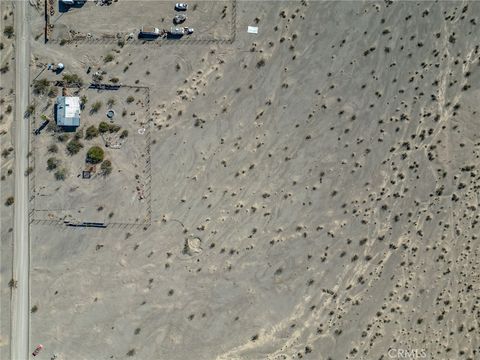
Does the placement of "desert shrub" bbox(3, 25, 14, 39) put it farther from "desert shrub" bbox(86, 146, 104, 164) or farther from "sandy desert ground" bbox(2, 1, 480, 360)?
"desert shrub" bbox(86, 146, 104, 164)

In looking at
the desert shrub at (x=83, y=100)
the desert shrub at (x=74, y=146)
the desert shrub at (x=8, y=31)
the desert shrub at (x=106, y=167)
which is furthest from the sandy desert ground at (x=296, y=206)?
the desert shrub at (x=8, y=31)

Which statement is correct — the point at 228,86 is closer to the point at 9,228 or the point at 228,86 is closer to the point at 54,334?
the point at 9,228

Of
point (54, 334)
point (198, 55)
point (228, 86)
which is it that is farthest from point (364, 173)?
point (54, 334)

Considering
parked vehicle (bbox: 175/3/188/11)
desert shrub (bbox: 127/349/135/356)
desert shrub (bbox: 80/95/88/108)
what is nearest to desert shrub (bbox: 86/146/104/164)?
desert shrub (bbox: 80/95/88/108)

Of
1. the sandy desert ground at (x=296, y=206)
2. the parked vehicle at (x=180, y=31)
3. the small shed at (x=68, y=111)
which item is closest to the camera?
the sandy desert ground at (x=296, y=206)

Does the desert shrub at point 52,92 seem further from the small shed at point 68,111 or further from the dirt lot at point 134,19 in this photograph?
A: the dirt lot at point 134,19

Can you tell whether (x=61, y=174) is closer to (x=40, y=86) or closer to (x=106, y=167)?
(x=106, y=167)
